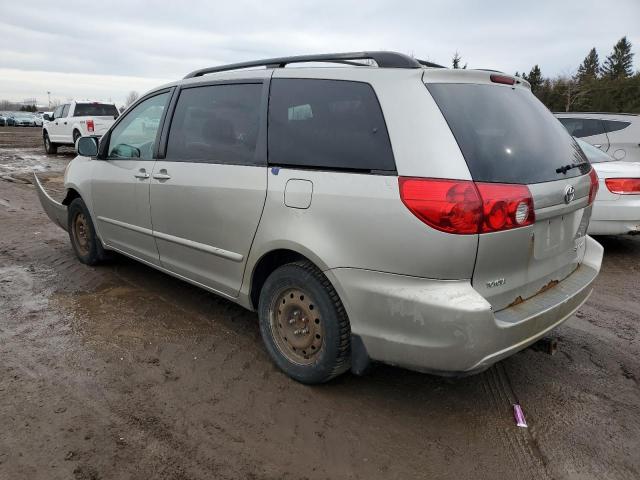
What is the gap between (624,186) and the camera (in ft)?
18.3

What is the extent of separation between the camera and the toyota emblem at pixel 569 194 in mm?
2643

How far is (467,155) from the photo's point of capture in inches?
92.0

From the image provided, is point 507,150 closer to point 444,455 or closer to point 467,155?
point 467,155

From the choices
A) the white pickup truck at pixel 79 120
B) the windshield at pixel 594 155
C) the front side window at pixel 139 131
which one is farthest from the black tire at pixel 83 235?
the white pickup truck at pixel 79 120

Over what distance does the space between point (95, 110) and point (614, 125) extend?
1572 cm

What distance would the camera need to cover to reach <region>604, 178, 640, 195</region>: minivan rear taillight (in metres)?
5.55

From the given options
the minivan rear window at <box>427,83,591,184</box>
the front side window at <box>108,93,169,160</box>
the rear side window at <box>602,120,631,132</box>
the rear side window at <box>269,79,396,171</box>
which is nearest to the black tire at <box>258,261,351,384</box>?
the rear side window at <box>269,79,396,171</box>

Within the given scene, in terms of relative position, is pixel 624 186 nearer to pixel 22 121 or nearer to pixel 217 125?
pixel 217 125

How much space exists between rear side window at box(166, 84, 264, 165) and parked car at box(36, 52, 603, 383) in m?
0.01

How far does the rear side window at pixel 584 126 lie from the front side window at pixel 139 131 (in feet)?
21.5

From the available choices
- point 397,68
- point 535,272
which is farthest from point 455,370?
point 397,68

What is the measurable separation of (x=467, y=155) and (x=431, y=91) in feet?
1.25

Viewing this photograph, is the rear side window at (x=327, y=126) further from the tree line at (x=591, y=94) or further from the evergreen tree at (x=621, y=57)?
the evergreen tree at (x=621, y=57)

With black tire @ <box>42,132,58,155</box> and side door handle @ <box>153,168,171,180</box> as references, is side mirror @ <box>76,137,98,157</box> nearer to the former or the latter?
side door handle @ <box>153,168,171,180</box>
